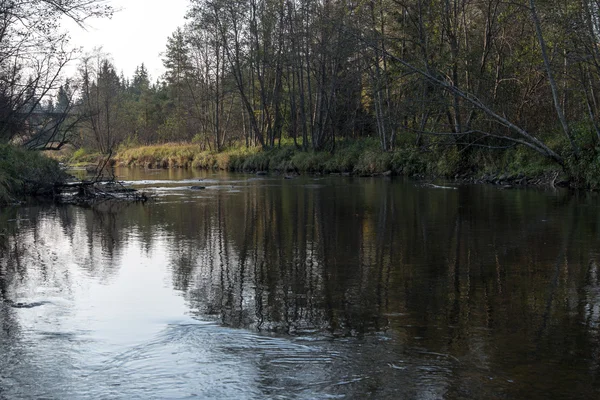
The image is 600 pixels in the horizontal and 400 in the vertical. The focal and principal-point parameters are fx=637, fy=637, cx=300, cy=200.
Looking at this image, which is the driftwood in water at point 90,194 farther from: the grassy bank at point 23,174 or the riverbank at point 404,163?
the riverbank at point 404,163

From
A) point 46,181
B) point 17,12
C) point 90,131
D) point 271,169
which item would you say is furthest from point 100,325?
point 90,131

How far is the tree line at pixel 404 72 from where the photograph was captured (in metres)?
22.7

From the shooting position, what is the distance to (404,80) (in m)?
28.6

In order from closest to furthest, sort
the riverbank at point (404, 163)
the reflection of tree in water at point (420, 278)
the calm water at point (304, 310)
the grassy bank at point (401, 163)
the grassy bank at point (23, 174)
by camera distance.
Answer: the calm water at point (304, 310) → the reflection of tree in water at point (420, 278) → the grassy bank at point (23, 174) → the riverbank at point (404, 163) → the grassy bank at point (401, 163)

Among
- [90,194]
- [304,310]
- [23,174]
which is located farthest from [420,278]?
[23,174]

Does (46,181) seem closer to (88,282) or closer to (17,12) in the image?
(17,12)

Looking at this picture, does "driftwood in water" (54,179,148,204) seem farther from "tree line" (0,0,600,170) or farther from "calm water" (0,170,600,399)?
"calm water" (0,170,600,399)

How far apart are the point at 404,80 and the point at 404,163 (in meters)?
7.03

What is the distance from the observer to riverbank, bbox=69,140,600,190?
25.3 metres

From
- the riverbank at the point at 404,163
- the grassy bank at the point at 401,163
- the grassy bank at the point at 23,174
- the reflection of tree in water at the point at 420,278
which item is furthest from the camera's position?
the grassy bank at the point at 401,163

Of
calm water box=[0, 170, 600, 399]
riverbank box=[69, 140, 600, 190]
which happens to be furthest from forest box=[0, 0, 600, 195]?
calm water box=[0, 170, 600, 399]

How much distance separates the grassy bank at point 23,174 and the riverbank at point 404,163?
1746 centimetres

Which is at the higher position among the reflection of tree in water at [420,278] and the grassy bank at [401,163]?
the grassy bank at [401,163]

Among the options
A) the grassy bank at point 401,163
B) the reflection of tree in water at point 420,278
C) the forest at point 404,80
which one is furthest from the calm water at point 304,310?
the grassy bank at point 401,163
